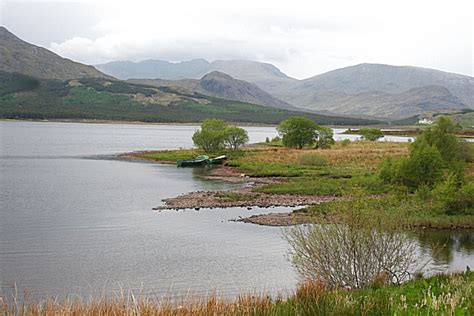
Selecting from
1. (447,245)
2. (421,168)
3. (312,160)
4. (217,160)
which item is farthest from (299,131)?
(447,245)

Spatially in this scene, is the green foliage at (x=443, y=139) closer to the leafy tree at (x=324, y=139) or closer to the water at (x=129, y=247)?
the water at (x=129, y=247)

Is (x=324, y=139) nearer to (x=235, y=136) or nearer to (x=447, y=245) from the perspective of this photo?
(x=235, y=136)

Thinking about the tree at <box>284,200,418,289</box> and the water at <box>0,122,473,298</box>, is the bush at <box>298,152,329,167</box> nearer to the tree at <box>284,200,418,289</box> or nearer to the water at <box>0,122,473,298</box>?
the water at <box>0,122,473,298</box>

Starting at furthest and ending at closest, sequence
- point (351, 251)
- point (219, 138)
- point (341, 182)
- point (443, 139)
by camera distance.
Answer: point (219, 138)
point (341, 182)
point (443, 139)
point (351, 251)

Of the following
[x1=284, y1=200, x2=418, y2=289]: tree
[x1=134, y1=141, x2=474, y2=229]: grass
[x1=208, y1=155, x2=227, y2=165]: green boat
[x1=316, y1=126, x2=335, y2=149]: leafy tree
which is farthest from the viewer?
[x1=316, y1=126, x2=335, y2=149]: leafy tree

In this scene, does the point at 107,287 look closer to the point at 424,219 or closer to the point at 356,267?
the point at 356,267

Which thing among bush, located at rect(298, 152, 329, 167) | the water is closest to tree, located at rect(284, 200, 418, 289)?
the water

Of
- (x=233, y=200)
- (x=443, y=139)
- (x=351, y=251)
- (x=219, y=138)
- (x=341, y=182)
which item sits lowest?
(x=233, y=200)

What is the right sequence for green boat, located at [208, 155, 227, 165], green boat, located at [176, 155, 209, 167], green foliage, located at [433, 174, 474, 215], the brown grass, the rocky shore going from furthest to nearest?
1. green boat, located at [208, 155, 227, 165]
2. green boat, located at [176, 155, 209, 167]
3. the brown grass
4. the rocky shore
5. green foliage, located at [433, 174, 474, 215]

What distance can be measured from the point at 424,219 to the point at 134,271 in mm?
20380

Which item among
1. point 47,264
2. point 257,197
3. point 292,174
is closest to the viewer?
point 47,264

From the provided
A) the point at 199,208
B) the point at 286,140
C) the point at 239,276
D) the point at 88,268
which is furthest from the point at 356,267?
the point at 286,140

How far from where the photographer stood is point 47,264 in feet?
91.7

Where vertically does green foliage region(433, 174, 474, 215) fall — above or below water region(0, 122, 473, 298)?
above
